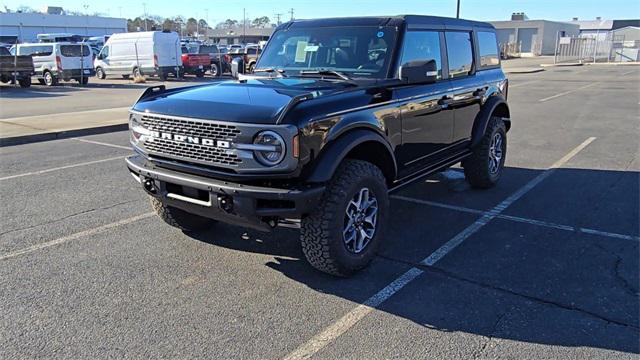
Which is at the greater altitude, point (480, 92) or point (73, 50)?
point (73, 50)

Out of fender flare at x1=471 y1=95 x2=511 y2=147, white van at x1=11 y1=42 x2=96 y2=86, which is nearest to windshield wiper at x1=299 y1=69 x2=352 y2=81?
fender flare at x1=471 y1=95 x2=511 y2=147

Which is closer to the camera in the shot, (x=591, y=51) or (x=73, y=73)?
(x=73, y=73)

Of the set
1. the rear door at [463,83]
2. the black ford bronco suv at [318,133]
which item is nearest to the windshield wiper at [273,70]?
the black ford bronco suv at [318,133]

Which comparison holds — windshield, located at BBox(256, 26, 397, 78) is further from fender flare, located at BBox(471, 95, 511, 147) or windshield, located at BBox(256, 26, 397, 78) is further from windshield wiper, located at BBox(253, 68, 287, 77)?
fender flare, located at BBox(471, 95, 511, 147)

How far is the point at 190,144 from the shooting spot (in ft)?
12.7

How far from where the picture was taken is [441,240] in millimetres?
4895

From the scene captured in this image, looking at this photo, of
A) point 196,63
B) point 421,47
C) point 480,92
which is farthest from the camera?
point 196,63

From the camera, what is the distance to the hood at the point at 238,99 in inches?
143

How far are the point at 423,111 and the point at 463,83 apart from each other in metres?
1.10

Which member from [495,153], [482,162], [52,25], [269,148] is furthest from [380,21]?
[52,25]

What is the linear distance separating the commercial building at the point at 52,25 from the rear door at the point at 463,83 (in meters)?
75.2

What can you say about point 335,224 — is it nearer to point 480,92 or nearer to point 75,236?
point 75,236

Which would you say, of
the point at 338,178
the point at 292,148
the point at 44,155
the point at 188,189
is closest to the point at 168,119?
the point at 188,189

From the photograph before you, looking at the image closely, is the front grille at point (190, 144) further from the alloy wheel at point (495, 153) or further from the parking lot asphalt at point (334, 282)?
the alloy wheel at point (495, 153)
